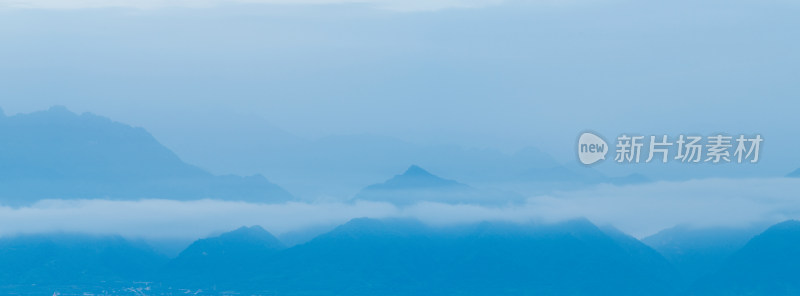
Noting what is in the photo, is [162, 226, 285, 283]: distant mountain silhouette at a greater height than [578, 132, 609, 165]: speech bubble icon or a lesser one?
greater

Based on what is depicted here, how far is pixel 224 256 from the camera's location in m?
88.2

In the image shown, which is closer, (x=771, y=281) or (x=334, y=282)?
(x=771, y=281)

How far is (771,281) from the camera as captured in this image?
3066 inches

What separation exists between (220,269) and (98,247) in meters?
9.13

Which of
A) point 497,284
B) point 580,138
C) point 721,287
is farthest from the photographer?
point 497,284

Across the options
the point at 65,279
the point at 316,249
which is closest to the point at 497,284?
the point at 316,249

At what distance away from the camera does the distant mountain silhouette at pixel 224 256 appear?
276 feet

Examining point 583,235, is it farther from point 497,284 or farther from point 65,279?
point 65,279

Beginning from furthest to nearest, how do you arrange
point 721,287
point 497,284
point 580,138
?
point 497,284 → point 721,287 → point 580,138

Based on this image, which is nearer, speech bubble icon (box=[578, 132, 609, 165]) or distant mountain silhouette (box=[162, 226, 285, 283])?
speech bubble icon (box=[578, 132, 609, 165])

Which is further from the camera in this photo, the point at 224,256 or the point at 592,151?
the point at 224,256

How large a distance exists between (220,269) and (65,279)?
11.6m

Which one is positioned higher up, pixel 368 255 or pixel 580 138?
pixel 368 255

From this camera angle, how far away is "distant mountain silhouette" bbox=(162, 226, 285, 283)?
276 feet
